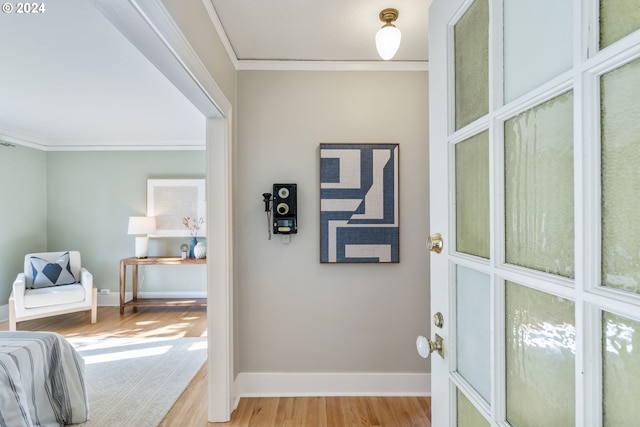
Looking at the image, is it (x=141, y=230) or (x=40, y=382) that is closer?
(x=40, y=382)

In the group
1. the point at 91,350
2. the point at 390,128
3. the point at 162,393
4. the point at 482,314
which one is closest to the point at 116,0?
the point at 482,314

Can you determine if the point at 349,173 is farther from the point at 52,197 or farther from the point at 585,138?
the point at 52,197

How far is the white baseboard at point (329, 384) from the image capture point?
2.41 meters

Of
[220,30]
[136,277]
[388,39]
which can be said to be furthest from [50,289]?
[388,39]

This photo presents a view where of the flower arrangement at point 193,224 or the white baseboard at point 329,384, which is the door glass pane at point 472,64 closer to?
the white baseboard at point 329,384

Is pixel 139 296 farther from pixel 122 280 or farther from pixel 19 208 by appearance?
pixel 19 208

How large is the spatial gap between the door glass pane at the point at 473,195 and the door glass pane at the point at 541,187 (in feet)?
0.26

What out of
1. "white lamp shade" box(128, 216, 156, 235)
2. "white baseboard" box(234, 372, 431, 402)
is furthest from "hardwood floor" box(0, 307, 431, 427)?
"white lamp shade" box(128, 216, 156, 235)

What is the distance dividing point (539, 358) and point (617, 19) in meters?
0.55

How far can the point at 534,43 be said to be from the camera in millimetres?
607

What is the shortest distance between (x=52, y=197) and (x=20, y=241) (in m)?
0.75

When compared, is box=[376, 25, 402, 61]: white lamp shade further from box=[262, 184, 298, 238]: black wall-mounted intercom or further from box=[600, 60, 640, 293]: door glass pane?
box=[600, 60, 640, 293]: door glass pane

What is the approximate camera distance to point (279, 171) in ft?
8.01

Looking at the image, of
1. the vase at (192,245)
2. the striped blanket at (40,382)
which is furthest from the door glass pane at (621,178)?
the vase at (192,245)
